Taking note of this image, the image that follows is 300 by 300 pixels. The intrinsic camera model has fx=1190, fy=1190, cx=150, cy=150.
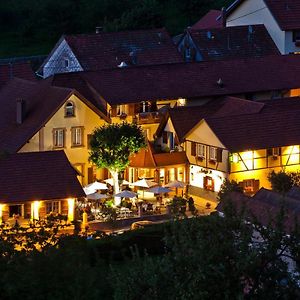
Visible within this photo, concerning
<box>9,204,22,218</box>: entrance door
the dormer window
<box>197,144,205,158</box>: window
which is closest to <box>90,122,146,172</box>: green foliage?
the dormer window

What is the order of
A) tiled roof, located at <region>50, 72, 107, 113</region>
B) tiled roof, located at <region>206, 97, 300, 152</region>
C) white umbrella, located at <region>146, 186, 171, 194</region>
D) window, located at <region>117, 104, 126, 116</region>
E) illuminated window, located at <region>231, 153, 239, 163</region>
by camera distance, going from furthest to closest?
1. window, located at <region>117, 104, 126, 116</region>
2. tiled roof, located at <region>50, 72, 107, 113</region>
3. tiled roof, located at <region>206, 97, 300, 152</region>
4. illuminated window, located at <region>231, 153, 239, 163</region>
5. white umbrella, located at <region>146, 186, 171, 194</region>

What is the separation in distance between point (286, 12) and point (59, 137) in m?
23.2

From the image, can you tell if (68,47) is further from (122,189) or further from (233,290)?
(233,290)

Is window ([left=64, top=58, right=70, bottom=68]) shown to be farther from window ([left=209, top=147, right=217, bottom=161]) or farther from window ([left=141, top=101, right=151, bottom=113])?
window ([left=209, top=147, right=217, bottom=161])

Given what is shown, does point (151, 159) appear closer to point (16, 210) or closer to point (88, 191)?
point (88, 191)

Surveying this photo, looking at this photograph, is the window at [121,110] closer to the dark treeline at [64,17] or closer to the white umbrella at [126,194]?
the white umbrella at [126,194]

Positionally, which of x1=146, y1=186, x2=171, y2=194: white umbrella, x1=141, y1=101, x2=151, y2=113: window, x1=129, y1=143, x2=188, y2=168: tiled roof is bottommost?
x1=146, y1=186, x2=171, y2=194: white umbrella

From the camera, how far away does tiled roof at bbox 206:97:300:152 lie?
175 feet

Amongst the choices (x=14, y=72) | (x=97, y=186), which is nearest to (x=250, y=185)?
(x=97, y=186)

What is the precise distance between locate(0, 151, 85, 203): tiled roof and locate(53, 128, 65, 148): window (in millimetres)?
4361

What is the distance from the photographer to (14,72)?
63344 millimetres

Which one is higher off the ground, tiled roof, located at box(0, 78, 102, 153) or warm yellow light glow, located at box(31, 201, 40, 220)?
tiled roof, located at box(0, 78, 102, 153)

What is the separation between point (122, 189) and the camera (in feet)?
174

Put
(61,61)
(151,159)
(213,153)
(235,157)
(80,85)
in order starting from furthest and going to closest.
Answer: (61,61) → (80,85) → (151,159) → (213,153) → (235,157)
